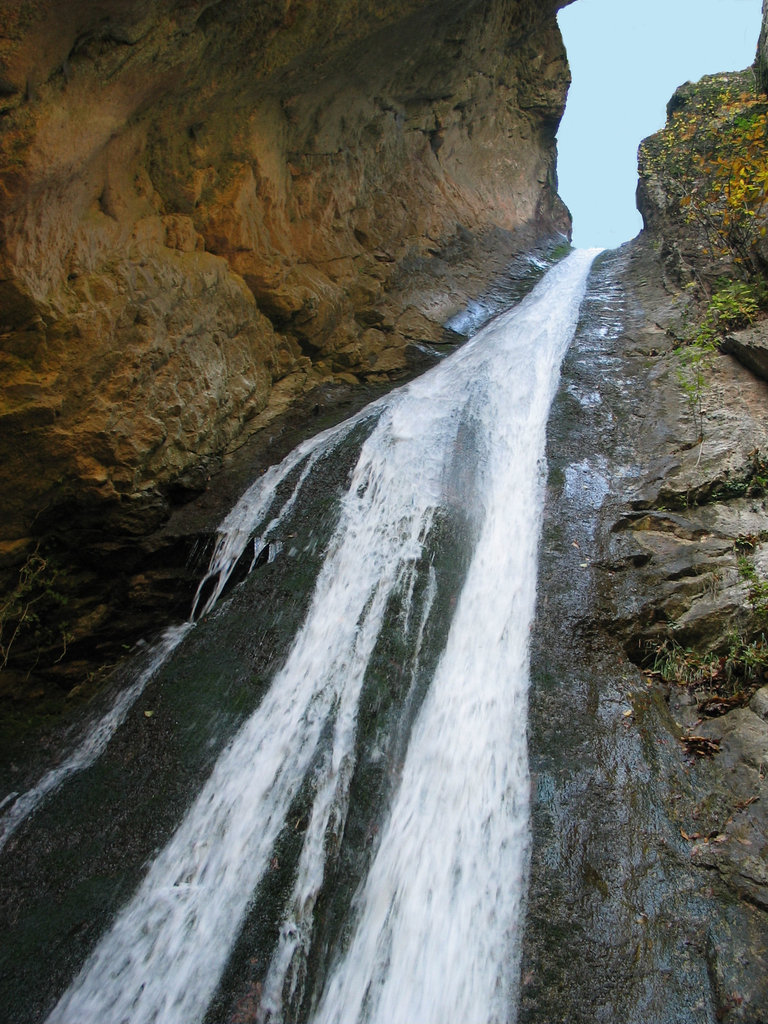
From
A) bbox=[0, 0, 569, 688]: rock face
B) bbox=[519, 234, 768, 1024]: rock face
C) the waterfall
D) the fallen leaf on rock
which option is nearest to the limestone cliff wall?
bbox=[0, 0, 569, 688]: rock face

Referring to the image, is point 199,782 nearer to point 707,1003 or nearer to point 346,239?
point 707,1003

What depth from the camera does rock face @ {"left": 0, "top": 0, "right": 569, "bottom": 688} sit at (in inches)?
195

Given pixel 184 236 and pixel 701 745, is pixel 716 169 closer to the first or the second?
pixel 184 236

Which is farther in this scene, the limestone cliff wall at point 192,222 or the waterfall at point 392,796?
the limestone cliff wall at point 192,222

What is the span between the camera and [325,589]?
220 inches

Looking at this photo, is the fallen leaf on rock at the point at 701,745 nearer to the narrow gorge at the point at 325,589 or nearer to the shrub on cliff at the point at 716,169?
the narrow gorge at the point at 325,589

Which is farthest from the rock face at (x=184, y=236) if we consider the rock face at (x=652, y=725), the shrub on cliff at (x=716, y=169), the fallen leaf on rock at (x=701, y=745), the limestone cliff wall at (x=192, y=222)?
the fallen leaf on rock at (x=701, y=745)

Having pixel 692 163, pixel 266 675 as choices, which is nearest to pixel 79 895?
pixel 266 675

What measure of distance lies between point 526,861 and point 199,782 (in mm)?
2196

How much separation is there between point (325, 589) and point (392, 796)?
1.94 meters

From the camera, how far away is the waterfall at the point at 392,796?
3.36 metres

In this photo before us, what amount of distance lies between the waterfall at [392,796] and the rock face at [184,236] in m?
1.42

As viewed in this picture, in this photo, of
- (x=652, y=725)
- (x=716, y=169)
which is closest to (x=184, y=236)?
(x=652, y=725)

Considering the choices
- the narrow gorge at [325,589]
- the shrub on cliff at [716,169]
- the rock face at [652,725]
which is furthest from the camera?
the shrub on cliff at [716,169]
